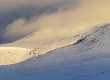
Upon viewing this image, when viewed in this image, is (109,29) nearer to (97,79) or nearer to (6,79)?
(6,79)

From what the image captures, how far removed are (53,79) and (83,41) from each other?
8263 cm

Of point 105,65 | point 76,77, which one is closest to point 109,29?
point 105,65

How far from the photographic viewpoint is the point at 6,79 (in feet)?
211

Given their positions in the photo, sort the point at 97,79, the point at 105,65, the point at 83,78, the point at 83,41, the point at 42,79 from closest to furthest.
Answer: the point at 97,79 < the point at 83,78 < the point at 42,79 < the point at 105,65 < the point at 83,41

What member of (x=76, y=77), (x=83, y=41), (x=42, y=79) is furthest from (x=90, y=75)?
(x=83, y=41)

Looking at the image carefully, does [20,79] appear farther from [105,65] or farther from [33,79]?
[105,65]

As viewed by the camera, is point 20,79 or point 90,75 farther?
point 20,79

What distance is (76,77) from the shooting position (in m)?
55.6

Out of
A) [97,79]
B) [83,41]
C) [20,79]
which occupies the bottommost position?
[97,79]

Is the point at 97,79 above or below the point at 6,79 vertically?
below

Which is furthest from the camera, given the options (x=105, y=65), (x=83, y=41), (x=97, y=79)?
(x=83, y=41)

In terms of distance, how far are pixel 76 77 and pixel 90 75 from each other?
1999 millimetres

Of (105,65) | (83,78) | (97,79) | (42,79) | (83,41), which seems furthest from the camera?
(83,41)

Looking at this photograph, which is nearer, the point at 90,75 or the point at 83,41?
the point at 90,75
